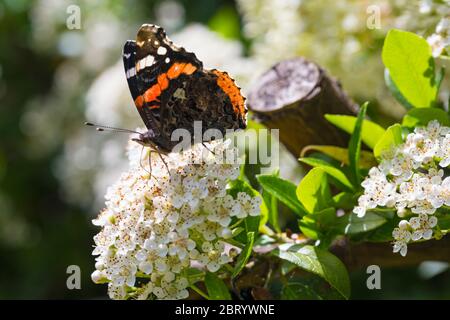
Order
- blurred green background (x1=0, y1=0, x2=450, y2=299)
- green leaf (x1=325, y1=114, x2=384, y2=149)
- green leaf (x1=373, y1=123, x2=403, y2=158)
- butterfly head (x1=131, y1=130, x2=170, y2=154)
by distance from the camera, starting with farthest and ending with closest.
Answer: blurred green background (x1=0, y1=0, x2=450, y2=299), green leaf (x1=325, y1=114, x2=384, y2=149), butterfly head (x1=131, y1=130, x2=170, y2=154), green leaf (x1=373, y1=123, x2=403, y2=158)

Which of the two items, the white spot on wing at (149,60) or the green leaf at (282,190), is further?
the white spot on wing at (149,60)

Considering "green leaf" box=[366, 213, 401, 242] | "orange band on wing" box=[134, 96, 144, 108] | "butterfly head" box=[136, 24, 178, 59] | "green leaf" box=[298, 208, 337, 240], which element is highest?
"butterfly head" box=[136, 24, 178, 59]

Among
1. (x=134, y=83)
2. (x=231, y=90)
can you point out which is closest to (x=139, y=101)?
(x=134, y=83)

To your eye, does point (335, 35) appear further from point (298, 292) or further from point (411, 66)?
point (298, 292)

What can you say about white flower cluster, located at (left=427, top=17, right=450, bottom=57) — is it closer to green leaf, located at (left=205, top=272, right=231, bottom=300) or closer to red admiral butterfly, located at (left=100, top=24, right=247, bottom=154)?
red admiral butterfly, located at (left=100, top=24, right=247, bottom=154)

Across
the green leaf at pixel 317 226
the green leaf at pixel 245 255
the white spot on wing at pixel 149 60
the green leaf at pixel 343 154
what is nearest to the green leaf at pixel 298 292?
the green leaf at pixel 317 226

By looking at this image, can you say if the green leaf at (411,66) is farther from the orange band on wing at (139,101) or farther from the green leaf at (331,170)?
the orange band on wing at (139,101)

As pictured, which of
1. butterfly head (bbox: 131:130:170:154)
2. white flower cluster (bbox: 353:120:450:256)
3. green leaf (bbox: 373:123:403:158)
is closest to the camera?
white flower cluster (bbox: 353:120:450:256)

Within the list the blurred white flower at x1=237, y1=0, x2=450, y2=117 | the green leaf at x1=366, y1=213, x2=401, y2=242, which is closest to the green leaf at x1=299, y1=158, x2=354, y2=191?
the green leaf at x1=366, y1=213, x2=401, y2=242
